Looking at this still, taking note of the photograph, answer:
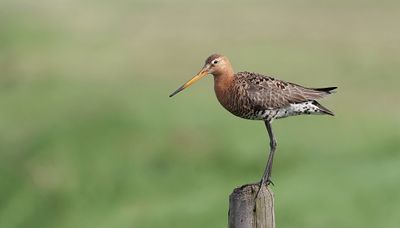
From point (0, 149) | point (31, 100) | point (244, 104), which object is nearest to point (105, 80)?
point (31, 100)

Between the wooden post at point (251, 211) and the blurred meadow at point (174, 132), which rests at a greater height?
the blurred meadow at point (174, 132)

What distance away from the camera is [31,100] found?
67.6ft

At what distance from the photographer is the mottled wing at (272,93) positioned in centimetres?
868

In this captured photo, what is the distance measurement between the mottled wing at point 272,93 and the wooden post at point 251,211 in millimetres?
1891

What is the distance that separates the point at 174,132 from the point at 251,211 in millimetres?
11094

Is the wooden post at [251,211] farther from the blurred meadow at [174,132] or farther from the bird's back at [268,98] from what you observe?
the blurred meadow at [174,132]

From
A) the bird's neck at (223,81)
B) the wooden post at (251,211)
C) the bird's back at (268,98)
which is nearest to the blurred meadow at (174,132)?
the bird's back at (268,98)

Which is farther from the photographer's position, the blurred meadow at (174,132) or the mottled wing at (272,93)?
the blurred meadow at (174,132)

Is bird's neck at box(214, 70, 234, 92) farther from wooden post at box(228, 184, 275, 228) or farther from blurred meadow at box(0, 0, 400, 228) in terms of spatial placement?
blurred meadow at box(0, 0, 400, 228)

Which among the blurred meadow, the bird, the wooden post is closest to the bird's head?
the bird

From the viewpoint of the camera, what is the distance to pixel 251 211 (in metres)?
6.80

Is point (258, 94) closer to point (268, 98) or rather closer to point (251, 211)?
point (268, 98)

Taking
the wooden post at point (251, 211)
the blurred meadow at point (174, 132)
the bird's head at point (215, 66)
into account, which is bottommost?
the wooden post at point (251, 211)

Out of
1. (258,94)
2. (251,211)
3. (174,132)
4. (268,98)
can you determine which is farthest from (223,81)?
(174,132)
